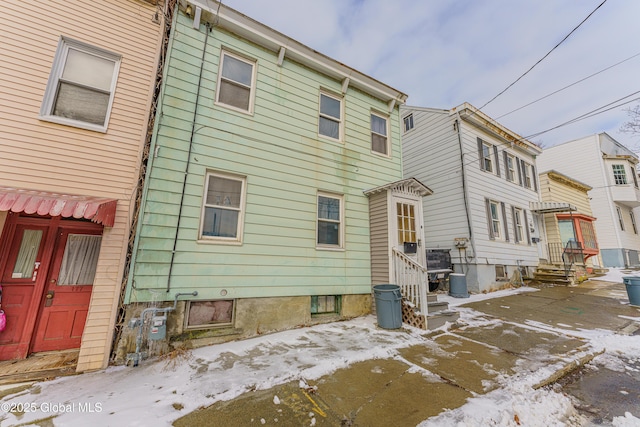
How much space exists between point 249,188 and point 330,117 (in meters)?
3.29

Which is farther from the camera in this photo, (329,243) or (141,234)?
(329,243)

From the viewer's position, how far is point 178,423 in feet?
8.10

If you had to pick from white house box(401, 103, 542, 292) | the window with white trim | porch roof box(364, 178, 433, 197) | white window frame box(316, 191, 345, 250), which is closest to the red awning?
white window frame box(316, 191, 345, 250)

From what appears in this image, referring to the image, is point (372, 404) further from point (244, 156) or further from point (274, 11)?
point (274, 11)

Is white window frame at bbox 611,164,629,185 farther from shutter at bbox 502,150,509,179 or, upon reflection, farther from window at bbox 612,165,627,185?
shutter at bbox 502,150,509,179

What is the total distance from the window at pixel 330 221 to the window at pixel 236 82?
9.47 feet

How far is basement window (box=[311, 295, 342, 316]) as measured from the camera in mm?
5997

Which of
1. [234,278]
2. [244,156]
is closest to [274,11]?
[244,156]

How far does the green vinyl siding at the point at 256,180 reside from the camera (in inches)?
181

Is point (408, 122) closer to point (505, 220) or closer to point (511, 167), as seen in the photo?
point (511, 167)

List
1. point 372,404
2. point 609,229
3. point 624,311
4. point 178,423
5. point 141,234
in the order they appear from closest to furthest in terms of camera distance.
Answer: point 178,423, point 372,404, point 141,234, point 624,311, point 609,229

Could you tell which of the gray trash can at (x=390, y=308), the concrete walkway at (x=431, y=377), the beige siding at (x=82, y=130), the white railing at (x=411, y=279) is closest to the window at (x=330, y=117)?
the white railing at (x=411, y=279)

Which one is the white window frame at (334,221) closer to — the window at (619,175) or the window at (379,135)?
the window at (379,135)

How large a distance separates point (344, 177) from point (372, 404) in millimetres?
5165
